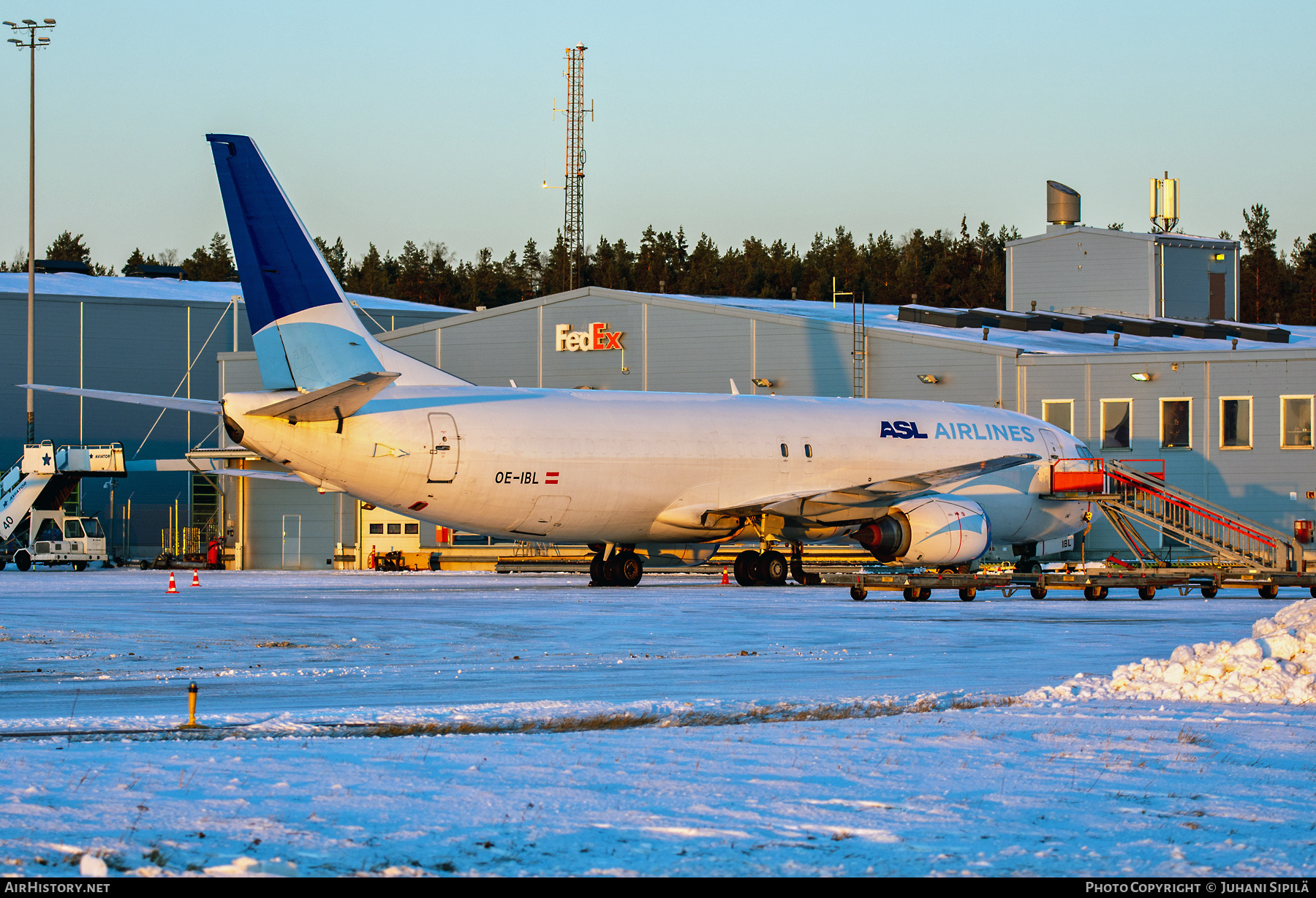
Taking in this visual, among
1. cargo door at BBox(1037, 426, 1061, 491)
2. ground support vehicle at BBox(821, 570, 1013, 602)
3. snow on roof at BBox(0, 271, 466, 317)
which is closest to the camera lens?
ground support vehicle at BBox(821, 570, 1013, 602)

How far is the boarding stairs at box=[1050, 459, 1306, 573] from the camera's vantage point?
3156cm

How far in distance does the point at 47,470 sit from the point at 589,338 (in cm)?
1804

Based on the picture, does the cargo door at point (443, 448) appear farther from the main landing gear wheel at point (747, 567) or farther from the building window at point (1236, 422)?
the building window at point (1236, 422)

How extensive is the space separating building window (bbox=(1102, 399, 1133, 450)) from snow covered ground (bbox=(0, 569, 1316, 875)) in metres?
23.3

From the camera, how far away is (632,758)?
839cm

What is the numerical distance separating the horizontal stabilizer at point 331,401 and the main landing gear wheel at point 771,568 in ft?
31.5

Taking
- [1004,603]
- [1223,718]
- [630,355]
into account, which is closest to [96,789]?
[1223,718]

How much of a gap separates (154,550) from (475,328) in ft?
66.1

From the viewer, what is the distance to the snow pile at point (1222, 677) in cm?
1142

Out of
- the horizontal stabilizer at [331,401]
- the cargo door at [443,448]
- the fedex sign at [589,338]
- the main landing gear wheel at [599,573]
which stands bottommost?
the main landing gear wheel at [599,573]

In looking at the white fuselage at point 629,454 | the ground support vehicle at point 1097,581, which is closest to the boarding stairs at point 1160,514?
the white fuselage at point 629,454

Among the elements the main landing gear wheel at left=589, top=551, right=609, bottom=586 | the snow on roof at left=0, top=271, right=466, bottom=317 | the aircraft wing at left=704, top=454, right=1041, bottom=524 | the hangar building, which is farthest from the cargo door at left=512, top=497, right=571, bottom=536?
the snow on roof at left=0, top=271, right=466, bottom=317

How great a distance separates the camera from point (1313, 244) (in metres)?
116

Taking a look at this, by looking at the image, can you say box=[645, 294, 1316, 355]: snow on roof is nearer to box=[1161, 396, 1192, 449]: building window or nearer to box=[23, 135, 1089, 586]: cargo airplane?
box=[1161, 396, 1192, 449]: building window
